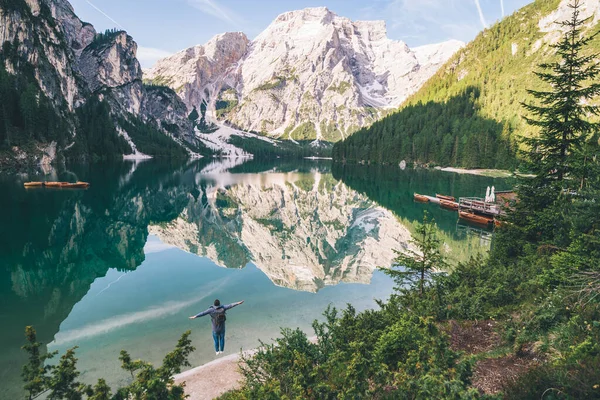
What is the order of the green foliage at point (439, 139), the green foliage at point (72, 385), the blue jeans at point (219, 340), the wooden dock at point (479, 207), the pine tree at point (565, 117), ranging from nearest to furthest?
the green foliage at point (72, 385) < the blue jeans at point (219, 340) < the pine tree at point (565, 117) < the wooden dock at point (479, 207) < the green foliage at point (439, 139)

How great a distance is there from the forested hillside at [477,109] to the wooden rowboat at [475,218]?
82.2 metres

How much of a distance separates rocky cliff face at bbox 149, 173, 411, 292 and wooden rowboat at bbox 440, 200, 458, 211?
954 centimetres

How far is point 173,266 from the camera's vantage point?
2684 centimetres

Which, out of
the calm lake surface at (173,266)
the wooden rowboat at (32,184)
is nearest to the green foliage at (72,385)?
the calm lake surface at (173,266)

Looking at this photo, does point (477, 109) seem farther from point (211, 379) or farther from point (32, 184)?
point (211, 379)

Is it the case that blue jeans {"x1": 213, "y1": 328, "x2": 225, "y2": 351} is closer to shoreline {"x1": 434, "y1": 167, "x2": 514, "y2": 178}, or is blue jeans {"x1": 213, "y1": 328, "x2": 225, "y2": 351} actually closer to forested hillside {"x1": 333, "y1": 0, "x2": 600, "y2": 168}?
shoreline {"x1": 434, "y1": 167, "x2": 514, "y2": 178}

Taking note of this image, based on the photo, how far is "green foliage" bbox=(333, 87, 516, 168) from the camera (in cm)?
11838

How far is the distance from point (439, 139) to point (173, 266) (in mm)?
136899

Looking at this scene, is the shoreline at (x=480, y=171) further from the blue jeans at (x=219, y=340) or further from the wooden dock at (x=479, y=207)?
the blue jeans at (x=219, y=340)

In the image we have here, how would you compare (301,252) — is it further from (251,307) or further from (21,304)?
(21,304)

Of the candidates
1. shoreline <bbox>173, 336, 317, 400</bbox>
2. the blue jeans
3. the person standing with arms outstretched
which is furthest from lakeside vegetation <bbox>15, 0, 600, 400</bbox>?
the blue jeans

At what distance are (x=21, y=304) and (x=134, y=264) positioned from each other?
8.96m

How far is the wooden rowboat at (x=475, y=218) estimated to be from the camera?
130ft

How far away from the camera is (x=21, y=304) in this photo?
59.8 ft
